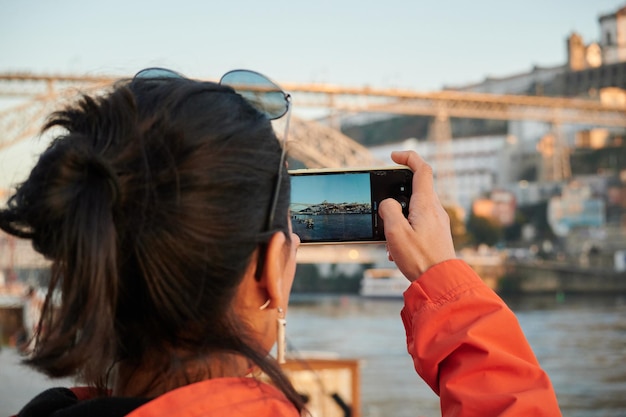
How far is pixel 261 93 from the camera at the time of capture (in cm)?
42

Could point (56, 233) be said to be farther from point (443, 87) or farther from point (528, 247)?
point (443, 87)

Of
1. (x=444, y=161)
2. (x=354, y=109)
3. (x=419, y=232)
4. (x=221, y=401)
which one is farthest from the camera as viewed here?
(x=444, y=161)

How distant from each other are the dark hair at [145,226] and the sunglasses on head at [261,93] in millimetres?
11

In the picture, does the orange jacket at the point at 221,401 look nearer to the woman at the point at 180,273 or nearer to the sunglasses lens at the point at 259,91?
the woman at the point at 180,273

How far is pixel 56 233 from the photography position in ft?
1.20

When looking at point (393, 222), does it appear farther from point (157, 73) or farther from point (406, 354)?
point (406, 354)

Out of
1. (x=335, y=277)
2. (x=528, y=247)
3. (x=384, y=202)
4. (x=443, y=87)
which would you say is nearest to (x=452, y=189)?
(x=335, y=277)

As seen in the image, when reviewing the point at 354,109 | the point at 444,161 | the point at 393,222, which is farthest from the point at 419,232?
the point at 444,161

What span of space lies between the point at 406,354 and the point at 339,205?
11.2 meters

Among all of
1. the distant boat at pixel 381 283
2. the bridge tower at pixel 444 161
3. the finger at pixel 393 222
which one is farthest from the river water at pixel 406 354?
the finger at pixel 393 222

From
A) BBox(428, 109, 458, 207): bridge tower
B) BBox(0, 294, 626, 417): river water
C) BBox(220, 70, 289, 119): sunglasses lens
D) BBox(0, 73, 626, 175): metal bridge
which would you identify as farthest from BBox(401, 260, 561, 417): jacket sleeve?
BBox(428, 109, 458, 207): bridge tower

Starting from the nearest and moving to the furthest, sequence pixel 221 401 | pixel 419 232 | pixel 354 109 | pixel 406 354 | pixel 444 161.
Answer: pixel 221 401 < pixel 419 232 < pixel 406 354 < pixel 354 109 < pixel 444 161

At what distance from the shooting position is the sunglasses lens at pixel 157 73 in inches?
16.4

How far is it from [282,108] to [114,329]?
0.12m
